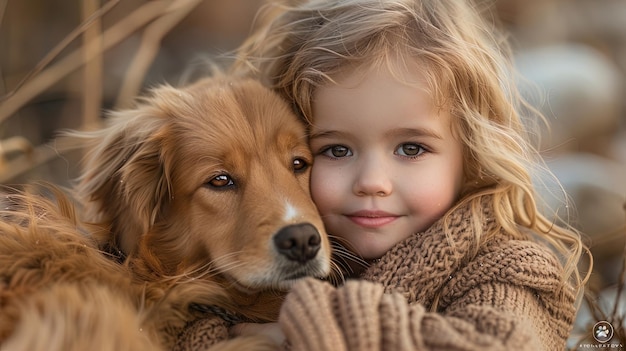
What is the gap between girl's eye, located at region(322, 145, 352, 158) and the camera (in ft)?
8.45

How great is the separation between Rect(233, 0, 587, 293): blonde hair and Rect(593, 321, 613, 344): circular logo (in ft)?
1.40

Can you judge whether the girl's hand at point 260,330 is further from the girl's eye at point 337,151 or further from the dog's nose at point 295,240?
the girl's eye at point 337,151

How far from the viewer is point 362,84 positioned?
8.24 ft

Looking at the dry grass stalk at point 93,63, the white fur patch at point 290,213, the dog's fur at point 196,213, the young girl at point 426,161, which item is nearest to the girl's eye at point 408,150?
the young girl at point 426,161

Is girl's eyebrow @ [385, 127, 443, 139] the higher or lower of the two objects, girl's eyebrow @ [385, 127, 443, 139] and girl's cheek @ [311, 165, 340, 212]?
the higher

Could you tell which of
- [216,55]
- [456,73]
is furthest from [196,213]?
[216,55]

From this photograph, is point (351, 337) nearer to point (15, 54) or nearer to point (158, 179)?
point (158, 179)

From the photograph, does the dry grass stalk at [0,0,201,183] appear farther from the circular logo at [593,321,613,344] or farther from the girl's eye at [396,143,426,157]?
the circular logo at [593,321,613,344]

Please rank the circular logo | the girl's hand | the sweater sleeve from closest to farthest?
the sweater sleeve, the girl's hand, the circular logo

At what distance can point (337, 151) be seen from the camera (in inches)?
102

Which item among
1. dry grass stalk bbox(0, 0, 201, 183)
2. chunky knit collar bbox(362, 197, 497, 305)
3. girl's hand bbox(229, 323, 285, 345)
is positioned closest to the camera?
girl's hand bbox(229, 323, 285, 345)

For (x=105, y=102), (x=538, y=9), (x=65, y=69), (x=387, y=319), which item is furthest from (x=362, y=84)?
(x=538, y=9)

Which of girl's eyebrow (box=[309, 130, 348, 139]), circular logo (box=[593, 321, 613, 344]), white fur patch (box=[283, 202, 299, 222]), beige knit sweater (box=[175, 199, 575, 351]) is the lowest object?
circular logo (box=[593, 321, 613, 344])

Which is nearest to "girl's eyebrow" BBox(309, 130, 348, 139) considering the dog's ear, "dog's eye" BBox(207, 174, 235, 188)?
"dog's eye" BBox(207, 174, 235, 188)
